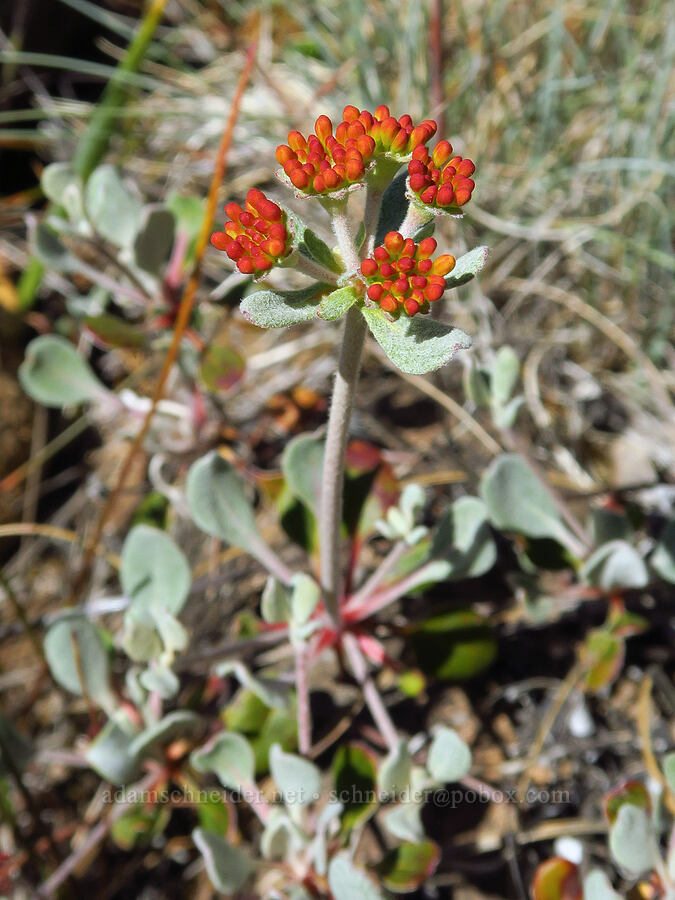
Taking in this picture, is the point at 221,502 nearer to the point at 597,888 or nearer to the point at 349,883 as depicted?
the point at 349,883

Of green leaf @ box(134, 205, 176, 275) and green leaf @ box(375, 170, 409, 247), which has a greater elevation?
green leaf @ box(375, 170, 409, 247)

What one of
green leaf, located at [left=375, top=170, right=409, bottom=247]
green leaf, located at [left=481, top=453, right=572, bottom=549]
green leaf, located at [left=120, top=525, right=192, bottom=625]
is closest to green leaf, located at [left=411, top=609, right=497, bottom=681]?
green leaf, located at [left=481, top=453, right=572, bottom=549]

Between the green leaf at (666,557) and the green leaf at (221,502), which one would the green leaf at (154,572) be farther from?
the green leaf at (666,557)

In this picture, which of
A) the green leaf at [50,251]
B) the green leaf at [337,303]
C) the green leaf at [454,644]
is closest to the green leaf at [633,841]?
the green leaf at [454,644]

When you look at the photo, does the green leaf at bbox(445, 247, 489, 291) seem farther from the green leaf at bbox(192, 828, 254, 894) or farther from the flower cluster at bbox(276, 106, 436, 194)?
the green leaf at bbox(192, 828, 254, 894)

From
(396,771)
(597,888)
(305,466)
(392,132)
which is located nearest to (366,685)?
(396,771)

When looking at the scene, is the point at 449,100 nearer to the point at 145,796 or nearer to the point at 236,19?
the point at 236,19

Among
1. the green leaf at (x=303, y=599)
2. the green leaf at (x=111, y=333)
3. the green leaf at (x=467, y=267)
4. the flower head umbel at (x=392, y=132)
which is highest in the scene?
the flower head umbel at (x=392, y=132)
